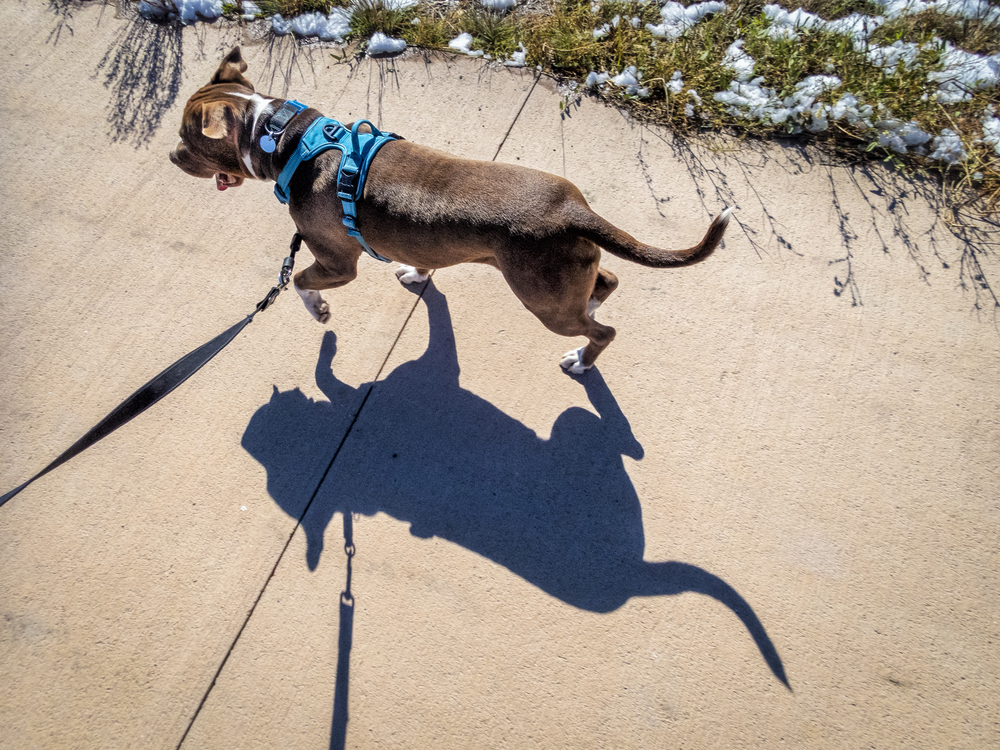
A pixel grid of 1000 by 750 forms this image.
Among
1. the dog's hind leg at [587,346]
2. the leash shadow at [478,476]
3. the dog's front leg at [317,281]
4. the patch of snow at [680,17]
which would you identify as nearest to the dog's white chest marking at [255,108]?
the dog's front leg at [317,281]

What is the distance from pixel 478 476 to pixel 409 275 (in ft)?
4.47

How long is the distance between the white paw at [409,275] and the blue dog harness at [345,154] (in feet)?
2.46

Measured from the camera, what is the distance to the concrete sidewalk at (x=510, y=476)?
2.70 metres

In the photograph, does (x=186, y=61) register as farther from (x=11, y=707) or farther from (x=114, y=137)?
(x=11, y=707)

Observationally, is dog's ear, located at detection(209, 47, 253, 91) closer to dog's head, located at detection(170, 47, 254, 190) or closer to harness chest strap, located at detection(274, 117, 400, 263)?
dog's head, located at detection(170, 47, 254, 190)

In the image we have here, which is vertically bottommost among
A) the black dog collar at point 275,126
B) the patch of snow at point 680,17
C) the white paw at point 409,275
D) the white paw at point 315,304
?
the white paw at point 315,304

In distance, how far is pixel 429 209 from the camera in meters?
2.50

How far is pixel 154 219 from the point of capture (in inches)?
150

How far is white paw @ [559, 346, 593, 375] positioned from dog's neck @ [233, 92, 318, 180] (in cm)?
185

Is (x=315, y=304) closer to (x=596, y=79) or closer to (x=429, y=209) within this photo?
(x=429, y=209)

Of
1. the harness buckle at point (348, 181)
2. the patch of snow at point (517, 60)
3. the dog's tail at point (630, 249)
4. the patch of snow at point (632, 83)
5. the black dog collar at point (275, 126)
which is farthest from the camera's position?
the patch of snow at point (517, 60)

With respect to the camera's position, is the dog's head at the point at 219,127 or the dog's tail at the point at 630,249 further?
the dog's head at the point at 219,127

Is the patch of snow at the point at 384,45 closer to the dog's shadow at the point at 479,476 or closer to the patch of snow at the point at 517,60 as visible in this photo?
the patch of snow at the point at 517,60

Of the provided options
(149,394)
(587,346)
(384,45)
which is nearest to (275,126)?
(149,394)
